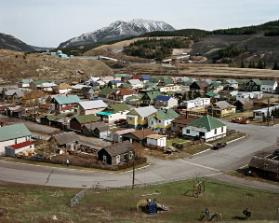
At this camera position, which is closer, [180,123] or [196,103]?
[180,123]

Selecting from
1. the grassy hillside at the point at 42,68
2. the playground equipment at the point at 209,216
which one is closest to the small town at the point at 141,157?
the playground equipment at the point at 209,216

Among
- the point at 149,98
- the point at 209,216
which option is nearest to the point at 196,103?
the point at 149,98

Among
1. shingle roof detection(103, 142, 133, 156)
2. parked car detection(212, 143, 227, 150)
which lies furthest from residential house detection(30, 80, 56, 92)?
parked car detection(212, 143, 227, 150)

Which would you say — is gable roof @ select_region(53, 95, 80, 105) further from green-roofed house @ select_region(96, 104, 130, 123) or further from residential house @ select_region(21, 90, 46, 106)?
green-roofed house @ select_region(96, 104, 130, 123)

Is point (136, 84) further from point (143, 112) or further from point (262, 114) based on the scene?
point (262, 114)

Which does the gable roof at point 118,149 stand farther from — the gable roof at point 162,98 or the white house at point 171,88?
the white house at point 171,88

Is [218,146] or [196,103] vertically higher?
[196,103]

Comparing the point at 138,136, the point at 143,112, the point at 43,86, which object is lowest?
the point at 138,136
